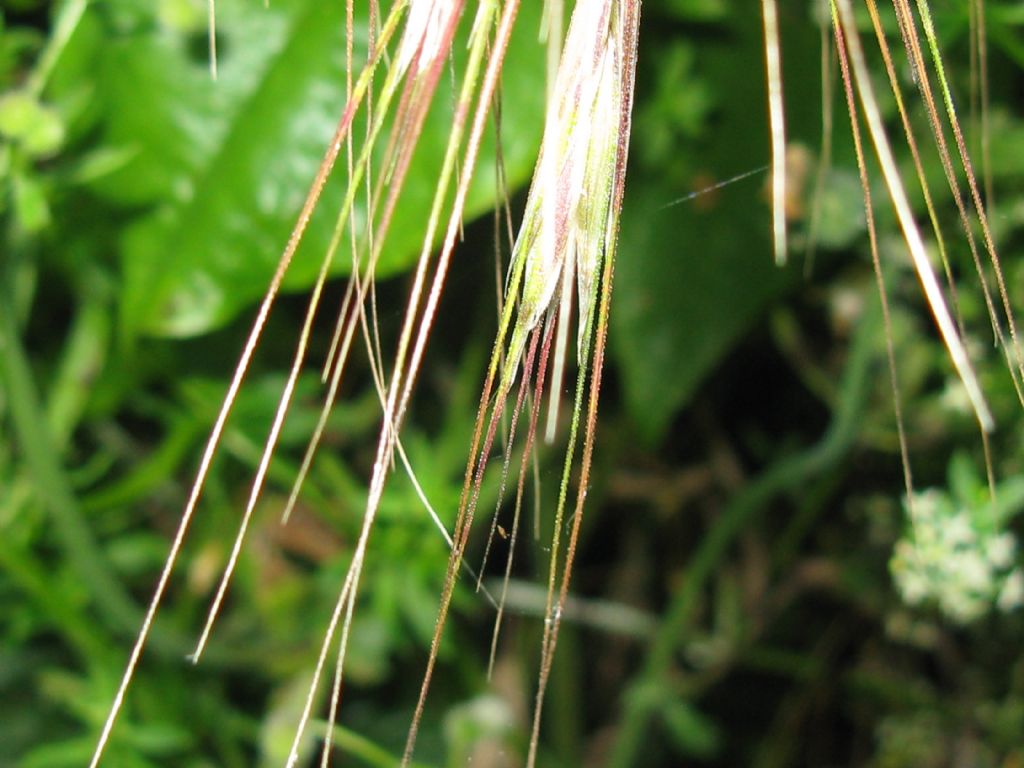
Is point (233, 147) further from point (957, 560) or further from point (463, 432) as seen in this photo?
point (957, 560)

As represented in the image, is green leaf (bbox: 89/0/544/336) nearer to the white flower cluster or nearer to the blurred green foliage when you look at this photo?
the blurred green foliage

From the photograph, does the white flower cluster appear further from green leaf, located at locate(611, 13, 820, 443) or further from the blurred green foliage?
green leaf, located at locate(611, 13, 820, 443)

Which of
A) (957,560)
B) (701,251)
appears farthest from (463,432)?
(957,560)

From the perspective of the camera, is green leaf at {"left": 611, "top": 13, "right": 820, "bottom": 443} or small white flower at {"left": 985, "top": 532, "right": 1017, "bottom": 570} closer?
small white flower at {"left": 985, "top": 532, "right": 1017, "bottom": 570}

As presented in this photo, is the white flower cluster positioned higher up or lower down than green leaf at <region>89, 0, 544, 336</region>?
lower down

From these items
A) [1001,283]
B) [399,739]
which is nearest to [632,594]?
[399,739]

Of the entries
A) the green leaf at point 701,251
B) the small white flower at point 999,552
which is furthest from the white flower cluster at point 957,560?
the green leaf at point 701,251

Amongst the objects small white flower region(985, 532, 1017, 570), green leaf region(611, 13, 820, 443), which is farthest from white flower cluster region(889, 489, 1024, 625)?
green leaf region(611, 13, 820, 443)
